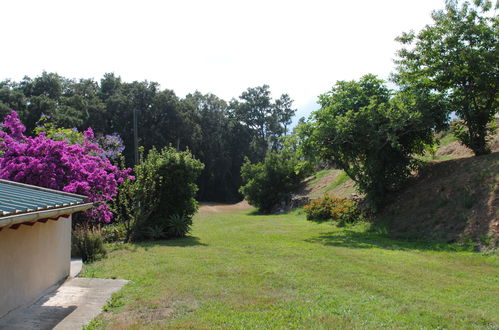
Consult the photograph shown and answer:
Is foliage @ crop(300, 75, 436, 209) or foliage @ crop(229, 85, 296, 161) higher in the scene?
foliage @ crop(229, 85, 296, 161)

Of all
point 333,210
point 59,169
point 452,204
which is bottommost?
point 333,210

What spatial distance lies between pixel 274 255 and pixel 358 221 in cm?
825

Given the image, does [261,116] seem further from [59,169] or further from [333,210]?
[59,169]

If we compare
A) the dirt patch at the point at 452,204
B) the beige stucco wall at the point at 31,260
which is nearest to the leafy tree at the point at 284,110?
the dirt patch at the point at 452,204

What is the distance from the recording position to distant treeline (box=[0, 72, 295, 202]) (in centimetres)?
3634

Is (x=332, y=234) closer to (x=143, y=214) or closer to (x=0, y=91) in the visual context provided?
(x=143, y=214)

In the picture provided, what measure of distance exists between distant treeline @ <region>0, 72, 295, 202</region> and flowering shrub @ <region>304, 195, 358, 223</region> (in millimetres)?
12699

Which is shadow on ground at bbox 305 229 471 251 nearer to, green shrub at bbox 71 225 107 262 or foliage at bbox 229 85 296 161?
green shrub at bbox 71 225 107 262

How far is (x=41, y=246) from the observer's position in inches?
268

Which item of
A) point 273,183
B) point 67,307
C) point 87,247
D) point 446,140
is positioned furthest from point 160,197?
point 273,183

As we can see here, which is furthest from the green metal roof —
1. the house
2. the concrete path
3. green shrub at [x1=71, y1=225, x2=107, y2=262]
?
green shrub at [x1=71, y1=225, x2=107, y2=262]

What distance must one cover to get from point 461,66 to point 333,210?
26.6 feet

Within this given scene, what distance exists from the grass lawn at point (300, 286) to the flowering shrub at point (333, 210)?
5.95 meters

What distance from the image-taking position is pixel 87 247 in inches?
388
